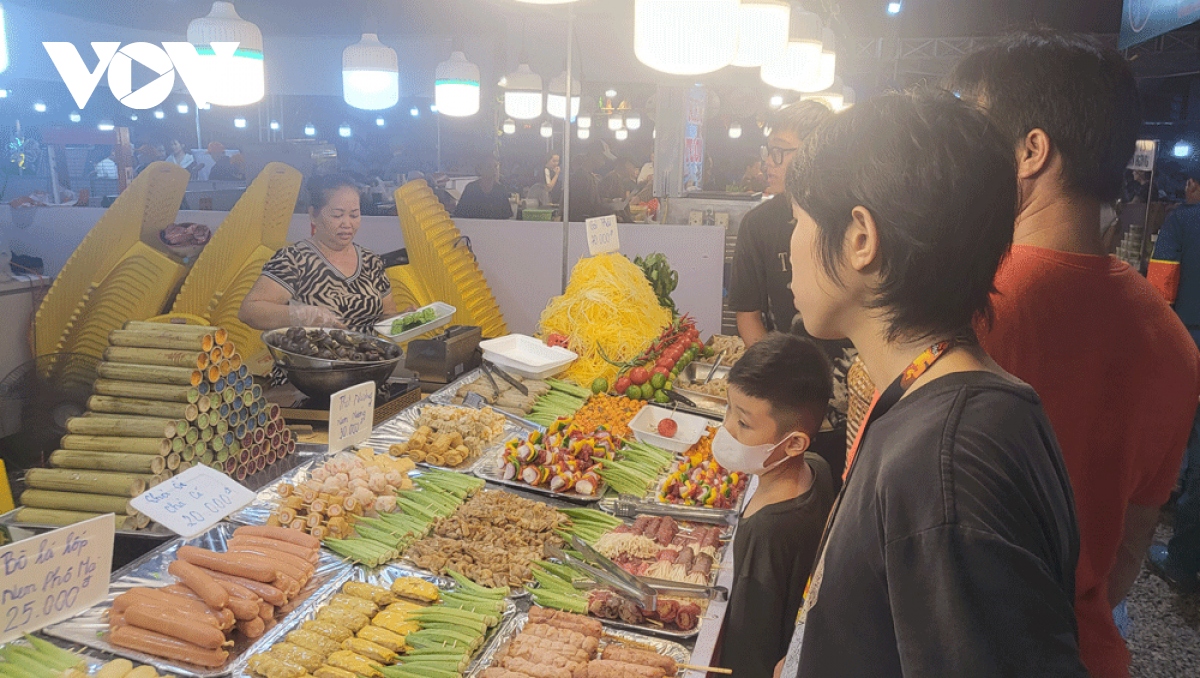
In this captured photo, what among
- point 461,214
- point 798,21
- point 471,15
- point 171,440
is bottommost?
point 171,440

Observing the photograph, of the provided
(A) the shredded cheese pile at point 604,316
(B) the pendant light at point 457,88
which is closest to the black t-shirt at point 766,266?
(A) the shredded cheese pile at point 604,316

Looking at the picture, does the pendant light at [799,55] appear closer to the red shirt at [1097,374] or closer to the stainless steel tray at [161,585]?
the red shirt at [1097,374]

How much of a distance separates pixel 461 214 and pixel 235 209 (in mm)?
2472

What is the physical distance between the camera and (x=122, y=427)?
2770 mm

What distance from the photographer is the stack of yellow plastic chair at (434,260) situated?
269 inches

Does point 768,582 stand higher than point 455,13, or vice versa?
point 455,13

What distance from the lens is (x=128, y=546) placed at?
2.62 meters

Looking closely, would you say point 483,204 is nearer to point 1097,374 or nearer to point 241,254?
point 241,254

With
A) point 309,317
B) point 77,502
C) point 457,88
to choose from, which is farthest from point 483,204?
point 77,502

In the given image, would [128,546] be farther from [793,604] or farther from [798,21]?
[798,21]

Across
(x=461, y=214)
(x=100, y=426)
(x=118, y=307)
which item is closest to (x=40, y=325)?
(x=118, y=307)

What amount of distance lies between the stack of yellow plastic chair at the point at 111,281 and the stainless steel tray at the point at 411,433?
4.88 m

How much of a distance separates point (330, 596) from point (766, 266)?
290 centimetres

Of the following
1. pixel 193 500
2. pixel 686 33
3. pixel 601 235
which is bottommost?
pixel 193 500
